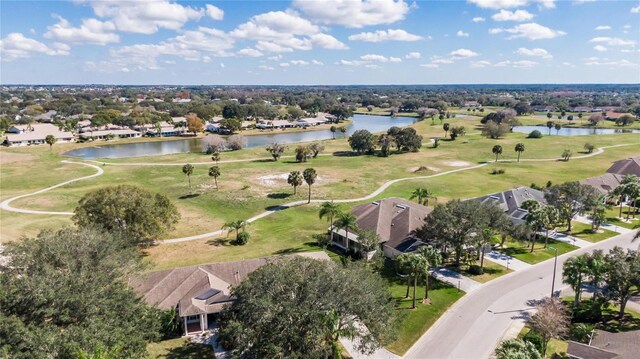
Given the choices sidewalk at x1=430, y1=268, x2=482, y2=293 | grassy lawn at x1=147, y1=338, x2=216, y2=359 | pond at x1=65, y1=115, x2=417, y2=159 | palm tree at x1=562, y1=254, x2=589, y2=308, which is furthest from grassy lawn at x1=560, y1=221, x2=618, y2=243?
pond at x1=65, y1=115, x2=417, y2=159

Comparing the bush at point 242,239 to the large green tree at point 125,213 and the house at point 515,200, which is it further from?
the house at point 515,200

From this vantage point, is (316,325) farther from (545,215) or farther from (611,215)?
(611,215)

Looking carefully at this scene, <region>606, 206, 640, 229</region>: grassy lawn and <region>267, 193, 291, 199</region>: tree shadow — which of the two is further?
<region>267, 193, 291, 199</region>: tree shadow

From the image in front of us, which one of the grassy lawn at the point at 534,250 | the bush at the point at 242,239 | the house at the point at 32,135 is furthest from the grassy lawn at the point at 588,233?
the house at the point at 32,135

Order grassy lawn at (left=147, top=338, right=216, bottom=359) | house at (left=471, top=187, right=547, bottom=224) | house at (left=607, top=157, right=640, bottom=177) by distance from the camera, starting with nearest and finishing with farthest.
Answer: grassy lawn at (left=147, top=338, right=216, bottom=359), house at (left=471, top=187, right=547, bottom=224), house at (left=607, top=157, right=640, bottom=177)

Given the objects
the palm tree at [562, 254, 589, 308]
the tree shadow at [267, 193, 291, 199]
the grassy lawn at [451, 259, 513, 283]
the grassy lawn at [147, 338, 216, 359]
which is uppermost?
the palm tree at [562, 254, 589, 308]

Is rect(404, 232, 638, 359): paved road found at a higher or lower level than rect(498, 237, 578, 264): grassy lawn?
lower

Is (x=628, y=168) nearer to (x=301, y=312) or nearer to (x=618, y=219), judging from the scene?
(x=618, y=219)

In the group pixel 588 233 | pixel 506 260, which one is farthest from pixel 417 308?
pixel 588 233

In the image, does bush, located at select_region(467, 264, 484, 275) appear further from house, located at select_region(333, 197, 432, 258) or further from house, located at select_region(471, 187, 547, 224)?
house, located at select_region(471, 187, 547, 224)
